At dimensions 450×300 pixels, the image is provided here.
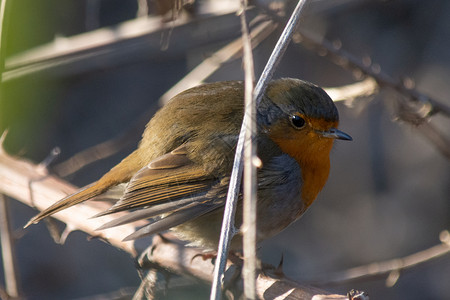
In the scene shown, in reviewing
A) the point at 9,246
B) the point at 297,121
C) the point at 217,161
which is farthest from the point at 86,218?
the point at 297,121

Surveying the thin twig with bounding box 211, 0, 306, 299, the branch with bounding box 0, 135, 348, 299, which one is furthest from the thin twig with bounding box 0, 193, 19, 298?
the thin twig with bounding box 211, 0, 306, 299

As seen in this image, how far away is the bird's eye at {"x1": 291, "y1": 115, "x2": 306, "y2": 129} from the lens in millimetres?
2961

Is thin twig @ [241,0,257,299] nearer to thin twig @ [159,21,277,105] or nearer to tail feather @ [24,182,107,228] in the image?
tail feather @ [24,182,107,228]

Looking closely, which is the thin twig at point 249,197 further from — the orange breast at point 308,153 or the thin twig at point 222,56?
the thin twig at point 222,56

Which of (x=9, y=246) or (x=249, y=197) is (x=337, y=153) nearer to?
(x=9, y=246)

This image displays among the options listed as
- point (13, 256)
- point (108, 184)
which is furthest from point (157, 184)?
point (13, 256)

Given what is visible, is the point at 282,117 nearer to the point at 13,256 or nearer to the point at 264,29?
the point at 264,29

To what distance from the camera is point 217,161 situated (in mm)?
2902

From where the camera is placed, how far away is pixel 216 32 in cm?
404

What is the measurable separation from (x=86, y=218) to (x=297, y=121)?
1100 mm

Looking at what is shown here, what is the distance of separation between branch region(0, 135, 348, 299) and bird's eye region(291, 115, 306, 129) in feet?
2.43

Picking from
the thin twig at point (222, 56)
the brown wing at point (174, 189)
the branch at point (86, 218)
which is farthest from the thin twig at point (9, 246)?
the thin twig at point (222, 56)

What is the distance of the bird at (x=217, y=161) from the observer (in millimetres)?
2887

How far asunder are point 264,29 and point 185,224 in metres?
1.13
